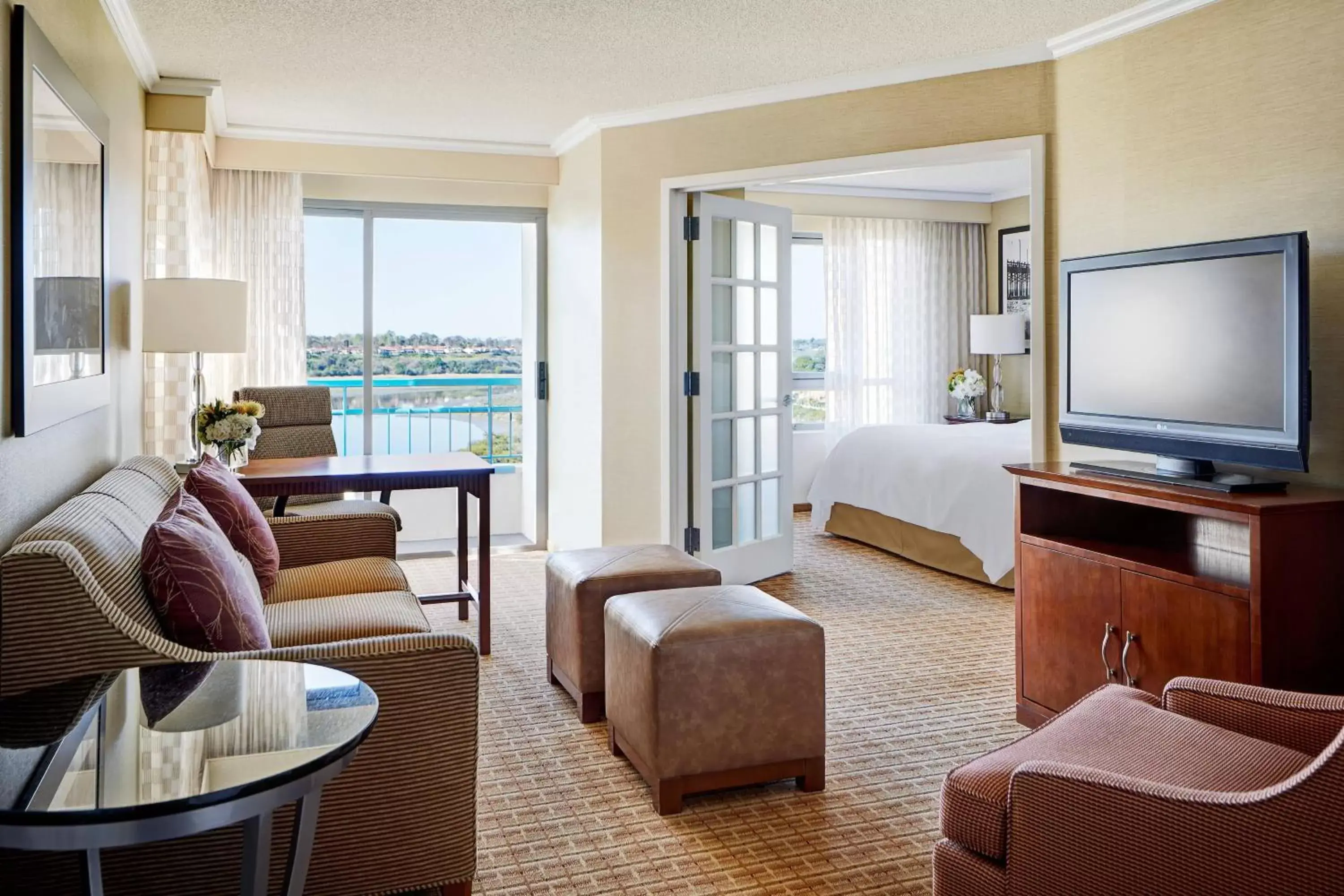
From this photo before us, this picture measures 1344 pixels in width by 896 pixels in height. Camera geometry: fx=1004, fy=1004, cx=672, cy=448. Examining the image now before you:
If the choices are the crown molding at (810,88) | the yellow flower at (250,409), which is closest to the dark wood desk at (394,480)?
the yellow flower at (250,409)

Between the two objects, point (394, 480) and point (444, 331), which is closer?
point (394, 480)

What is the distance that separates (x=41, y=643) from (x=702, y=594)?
1.67 metres

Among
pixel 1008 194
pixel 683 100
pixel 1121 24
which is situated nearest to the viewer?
pixel 1121 24

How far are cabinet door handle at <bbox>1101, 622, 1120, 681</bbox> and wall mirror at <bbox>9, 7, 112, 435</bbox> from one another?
2.76 meters

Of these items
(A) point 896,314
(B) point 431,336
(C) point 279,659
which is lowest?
(C) point 279,659

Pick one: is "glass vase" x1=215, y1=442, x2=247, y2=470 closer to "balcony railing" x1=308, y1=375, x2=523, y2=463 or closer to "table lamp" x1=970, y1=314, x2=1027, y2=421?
"balcony railing" x1=308, y1=375, x2=523, y2=463

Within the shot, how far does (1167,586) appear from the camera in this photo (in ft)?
8.85

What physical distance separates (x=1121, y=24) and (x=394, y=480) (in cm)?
308

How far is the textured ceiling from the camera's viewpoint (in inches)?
139

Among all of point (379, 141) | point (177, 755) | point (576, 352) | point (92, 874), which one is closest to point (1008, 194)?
point (576, 352)

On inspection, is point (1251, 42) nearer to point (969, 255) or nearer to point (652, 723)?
point (652, 723)

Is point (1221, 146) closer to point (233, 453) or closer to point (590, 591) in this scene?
point (590, 591)

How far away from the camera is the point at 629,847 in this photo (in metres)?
2.43

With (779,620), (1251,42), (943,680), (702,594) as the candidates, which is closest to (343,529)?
(702,594)
